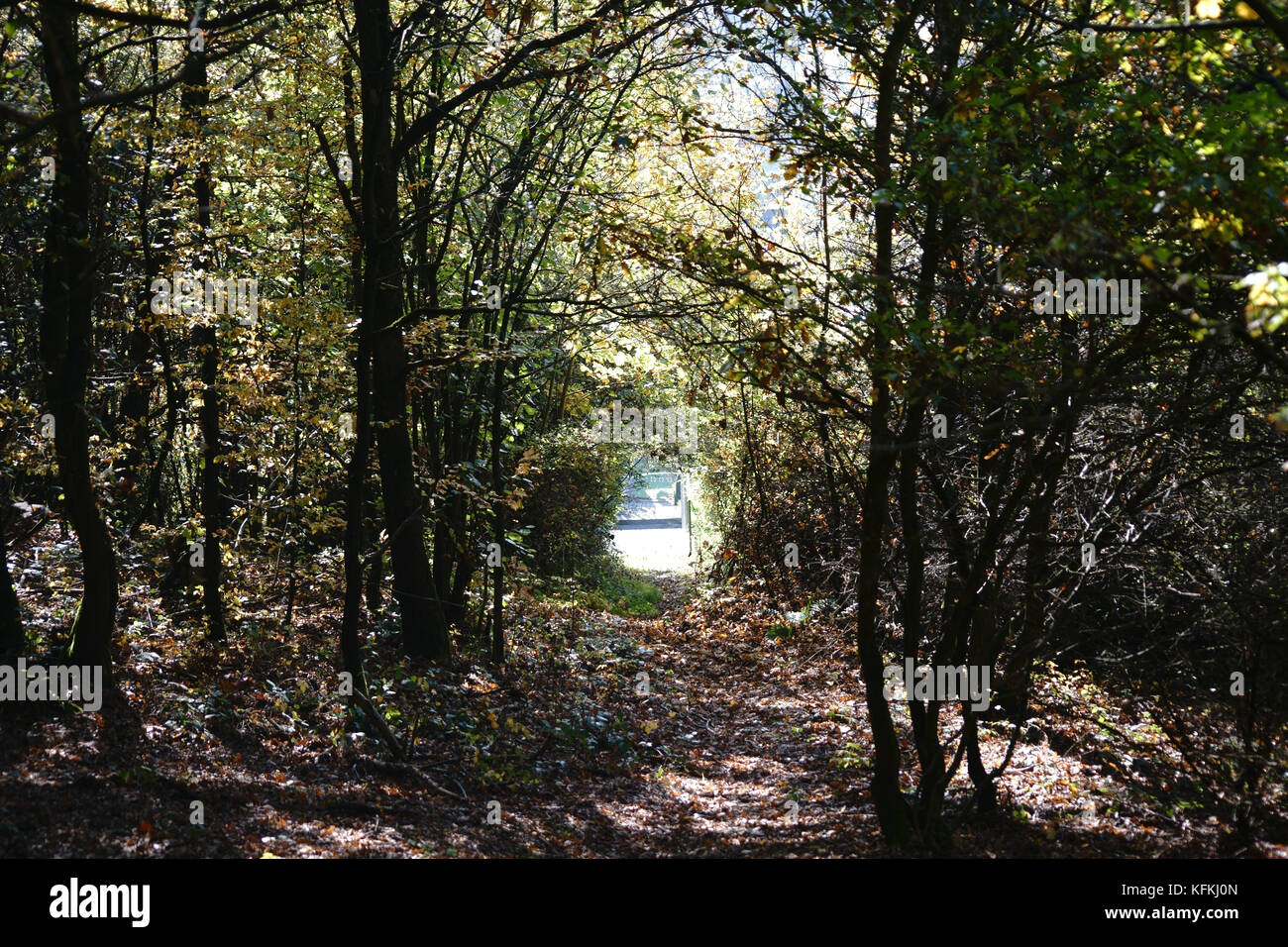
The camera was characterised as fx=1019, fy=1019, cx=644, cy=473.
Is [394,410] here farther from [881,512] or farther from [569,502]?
[569,502]

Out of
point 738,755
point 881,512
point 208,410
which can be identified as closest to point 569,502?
point 738,755

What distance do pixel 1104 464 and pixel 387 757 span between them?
5.47 metres

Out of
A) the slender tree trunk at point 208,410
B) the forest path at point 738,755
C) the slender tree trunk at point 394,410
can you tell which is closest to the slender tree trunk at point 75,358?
the slender tree trunk at point 208,410

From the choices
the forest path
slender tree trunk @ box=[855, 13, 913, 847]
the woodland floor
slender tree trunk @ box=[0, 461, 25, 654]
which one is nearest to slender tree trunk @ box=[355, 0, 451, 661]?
the woodland floor

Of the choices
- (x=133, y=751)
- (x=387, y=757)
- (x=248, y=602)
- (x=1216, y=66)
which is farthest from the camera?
(x=248, y=602)

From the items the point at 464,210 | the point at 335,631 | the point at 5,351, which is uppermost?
the point at 464,210

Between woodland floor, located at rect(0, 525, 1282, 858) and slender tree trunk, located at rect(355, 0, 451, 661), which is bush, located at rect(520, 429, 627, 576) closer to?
woodland floor, located at rect(0, 525, 1282, 858)

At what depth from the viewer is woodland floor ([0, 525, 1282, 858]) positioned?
5895 millimetres

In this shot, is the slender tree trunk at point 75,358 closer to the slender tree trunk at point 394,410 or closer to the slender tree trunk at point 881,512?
the slender tree trunk at point 394,410

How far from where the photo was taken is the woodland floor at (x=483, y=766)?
589 cm
